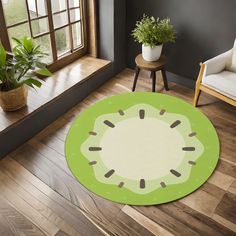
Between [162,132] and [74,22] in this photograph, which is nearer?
[162,132]

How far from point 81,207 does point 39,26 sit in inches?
70.8

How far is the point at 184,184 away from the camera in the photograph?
6.56 feet

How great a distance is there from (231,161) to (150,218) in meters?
0.86

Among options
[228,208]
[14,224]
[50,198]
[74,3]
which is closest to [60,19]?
[74,3]

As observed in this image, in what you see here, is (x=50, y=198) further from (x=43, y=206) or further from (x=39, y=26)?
(x=39, y=26)

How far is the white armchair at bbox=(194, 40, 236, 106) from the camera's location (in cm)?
241

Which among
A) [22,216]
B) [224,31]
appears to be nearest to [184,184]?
[22,216]

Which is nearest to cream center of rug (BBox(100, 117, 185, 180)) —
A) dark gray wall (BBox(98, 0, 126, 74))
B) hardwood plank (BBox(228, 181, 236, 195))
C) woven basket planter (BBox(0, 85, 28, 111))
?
hardwood plank (BBox(228, 181, 236, 195))

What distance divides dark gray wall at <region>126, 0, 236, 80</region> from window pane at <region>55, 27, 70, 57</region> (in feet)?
2.44

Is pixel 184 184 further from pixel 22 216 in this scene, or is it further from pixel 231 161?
pixel 22 216

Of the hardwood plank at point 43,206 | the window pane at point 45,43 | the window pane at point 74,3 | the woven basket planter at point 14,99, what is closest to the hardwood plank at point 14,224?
the hardwood plank at point 43,206

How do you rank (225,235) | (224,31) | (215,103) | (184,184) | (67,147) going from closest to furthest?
1. (225,235)
2. (184,184)
3. (67,147)
4. (224,31)
5. (215,103)

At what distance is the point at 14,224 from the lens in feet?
5.81

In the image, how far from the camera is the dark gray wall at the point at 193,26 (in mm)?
2615
